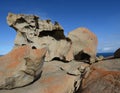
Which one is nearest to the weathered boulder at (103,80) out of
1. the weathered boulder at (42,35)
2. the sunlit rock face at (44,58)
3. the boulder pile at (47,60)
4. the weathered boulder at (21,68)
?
the boulder pile at (47,60)

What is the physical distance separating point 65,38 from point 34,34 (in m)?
2.10

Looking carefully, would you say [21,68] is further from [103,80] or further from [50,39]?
[50,39]

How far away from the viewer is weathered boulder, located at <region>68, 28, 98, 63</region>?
14.6m

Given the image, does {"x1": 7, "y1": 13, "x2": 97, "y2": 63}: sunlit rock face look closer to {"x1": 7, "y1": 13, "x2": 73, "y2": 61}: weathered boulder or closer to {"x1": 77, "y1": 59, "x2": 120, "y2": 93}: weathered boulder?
{"x1": 7, "y1": 13, "x2": 73, "y2": 61}: weathered boulder

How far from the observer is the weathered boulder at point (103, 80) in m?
9.88

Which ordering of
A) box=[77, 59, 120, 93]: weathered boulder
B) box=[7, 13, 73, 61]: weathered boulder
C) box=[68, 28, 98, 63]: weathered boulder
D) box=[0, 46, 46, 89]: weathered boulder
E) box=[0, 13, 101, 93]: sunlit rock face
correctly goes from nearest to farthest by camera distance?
box=[77, 59, 120, 93]: weathered boulder
box=[0, 46, 46, 89]: weathered boulder
box=[0, 13, 101, 93]: sunlit rock face
box=[7, 13, 73, 61]: weathered boulder
box=[68, 28, 98, 63]: weathered boulder

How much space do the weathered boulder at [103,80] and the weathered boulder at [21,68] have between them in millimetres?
2569

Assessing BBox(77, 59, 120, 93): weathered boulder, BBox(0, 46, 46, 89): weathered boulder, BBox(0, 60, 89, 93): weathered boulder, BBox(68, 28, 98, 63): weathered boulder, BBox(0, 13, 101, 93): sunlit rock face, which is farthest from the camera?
BBox(68, 28, 98, 63): weathered boulder

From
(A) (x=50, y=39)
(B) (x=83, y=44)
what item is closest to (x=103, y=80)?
(B) (x=83, y=44)

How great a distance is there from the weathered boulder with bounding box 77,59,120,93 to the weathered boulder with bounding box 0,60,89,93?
1.74 feet

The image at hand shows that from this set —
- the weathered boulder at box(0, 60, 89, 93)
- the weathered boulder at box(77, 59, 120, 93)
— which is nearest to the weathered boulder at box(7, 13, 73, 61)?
the weathered boulder at box(0, 60, 89, 93)

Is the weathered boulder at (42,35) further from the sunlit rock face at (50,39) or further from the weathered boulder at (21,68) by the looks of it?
the weathered boulder at (21,68)

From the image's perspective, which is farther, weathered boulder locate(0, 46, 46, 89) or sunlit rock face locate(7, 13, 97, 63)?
sunlit rock face locate(7, 13, 97, 63)

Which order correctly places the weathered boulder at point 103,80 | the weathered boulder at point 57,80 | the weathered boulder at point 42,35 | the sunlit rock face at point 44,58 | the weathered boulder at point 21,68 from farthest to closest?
the weathered boulder at point 42,35 < the sunlit rock face at point 44,58 < the weathered boulder at point 57,80 < the weathered boulder at point 21,68 < the weathered boulder at point 103,80
